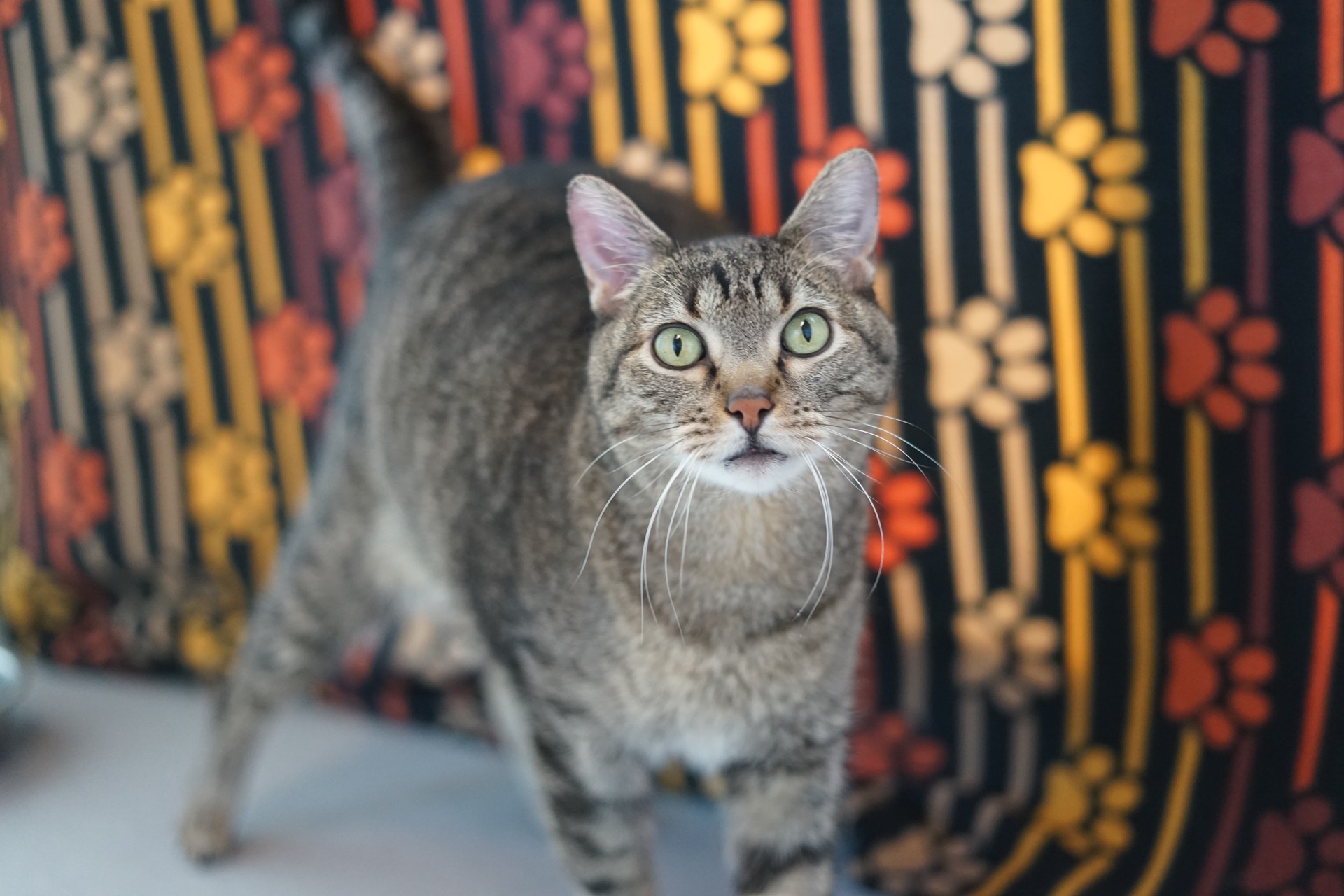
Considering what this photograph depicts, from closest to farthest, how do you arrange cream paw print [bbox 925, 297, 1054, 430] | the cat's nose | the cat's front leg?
the cat's nose, the cat's front leg, cream paw print [bbox 925, 297, 1054, 430]

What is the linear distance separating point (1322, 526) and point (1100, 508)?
0.20 meters

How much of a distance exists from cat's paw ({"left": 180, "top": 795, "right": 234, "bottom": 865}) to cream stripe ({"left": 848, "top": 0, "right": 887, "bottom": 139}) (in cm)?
103

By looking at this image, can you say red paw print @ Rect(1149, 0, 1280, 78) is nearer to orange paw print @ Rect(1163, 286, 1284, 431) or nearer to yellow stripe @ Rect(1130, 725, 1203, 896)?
orange paw print @ Rect(1163, 286, 1284, 431)

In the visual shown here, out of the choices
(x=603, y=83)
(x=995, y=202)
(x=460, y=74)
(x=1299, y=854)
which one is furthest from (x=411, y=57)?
(x=1299, y=854)

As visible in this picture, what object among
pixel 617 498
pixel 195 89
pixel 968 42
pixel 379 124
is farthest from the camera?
pixel 195 89

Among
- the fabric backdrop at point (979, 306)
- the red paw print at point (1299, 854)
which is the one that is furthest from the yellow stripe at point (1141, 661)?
the red paw print at point (1299, 854)

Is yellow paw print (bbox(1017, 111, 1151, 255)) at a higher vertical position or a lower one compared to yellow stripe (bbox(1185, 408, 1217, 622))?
higher

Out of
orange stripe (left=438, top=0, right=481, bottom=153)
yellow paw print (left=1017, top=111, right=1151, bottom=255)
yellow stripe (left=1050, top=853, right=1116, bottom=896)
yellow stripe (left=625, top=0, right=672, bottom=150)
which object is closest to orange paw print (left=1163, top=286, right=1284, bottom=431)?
yellow paw print (left=1017, top=111, right=1151, bottom=255)

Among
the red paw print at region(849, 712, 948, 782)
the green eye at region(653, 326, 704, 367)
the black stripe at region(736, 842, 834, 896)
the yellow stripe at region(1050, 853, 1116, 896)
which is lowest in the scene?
the yellow stripe at region(1050, 853, 1116, 896)

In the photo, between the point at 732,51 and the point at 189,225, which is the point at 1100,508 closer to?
the point at 732,51

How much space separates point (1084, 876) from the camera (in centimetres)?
118

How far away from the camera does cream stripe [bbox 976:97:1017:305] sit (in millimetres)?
1137

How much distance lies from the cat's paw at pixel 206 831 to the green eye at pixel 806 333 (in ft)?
2.91

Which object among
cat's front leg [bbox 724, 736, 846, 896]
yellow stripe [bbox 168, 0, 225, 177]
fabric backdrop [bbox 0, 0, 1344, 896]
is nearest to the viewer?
cat's front leg [bbox 724, 736, 846, 896]
